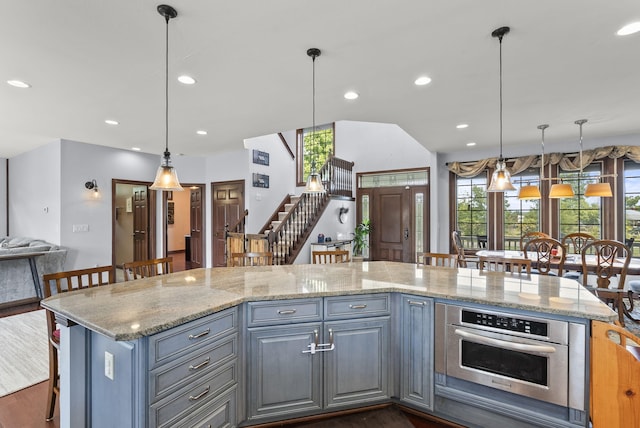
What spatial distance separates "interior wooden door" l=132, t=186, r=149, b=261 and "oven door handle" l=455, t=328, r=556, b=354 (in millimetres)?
6735

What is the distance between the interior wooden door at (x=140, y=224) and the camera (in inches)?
272

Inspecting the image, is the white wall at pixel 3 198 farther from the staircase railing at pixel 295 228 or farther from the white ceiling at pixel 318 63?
the staircase railing at pixel 295 228

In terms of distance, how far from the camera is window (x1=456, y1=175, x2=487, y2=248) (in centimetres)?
655

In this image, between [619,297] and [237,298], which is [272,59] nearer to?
[237,298]

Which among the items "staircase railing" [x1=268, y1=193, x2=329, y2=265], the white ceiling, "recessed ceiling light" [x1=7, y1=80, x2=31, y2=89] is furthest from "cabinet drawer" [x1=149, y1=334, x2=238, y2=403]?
"staircase railing" [x1=268, y1=193, x2=329, y2=265]

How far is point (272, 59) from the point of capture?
2.69 m

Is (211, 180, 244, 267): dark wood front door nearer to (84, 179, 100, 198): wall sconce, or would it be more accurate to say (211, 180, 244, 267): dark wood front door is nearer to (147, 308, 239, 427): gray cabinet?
(84, 179, 100, 198): wall sconce

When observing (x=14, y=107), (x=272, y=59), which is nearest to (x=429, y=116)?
(x=272, y=59)

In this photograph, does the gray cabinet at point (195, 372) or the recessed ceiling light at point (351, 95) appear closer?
the gray cabinet at point (195, 372)

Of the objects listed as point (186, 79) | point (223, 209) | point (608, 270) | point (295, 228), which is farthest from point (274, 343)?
point (223, 209)

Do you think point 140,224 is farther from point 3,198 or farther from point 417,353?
point 417,353

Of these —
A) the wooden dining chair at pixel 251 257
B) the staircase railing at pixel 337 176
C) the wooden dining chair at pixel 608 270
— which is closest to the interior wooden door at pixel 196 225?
the staircase railing at pixel 337 176

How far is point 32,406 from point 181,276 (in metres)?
1.43

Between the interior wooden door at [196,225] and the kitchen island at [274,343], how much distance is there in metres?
5.06
